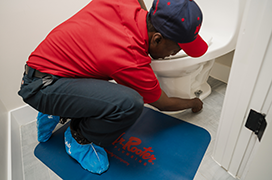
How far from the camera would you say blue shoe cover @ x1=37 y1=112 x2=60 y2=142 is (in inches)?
34.3

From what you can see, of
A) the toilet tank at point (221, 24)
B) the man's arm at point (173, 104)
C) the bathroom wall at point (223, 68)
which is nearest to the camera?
the man's arm at point (173, 104)

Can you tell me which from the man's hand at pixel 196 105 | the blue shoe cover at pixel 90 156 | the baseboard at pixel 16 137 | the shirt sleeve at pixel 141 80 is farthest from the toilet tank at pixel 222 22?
the baseboard at pixel 16 137

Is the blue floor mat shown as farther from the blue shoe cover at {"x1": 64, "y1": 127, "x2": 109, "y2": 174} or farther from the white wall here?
the white wall

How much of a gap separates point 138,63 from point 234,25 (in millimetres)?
615

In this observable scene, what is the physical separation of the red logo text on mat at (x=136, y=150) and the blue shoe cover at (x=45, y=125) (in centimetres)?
33

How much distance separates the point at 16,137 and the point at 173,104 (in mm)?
789

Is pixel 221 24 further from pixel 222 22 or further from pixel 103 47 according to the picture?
pixel 103 47

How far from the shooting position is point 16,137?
2.99ft

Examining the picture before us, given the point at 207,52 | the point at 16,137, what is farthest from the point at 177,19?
the point at 16,137

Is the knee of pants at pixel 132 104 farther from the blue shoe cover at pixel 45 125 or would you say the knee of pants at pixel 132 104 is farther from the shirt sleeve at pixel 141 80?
the blue shoe cover at pixel 45 125

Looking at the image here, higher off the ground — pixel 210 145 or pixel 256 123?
pixel 256 123

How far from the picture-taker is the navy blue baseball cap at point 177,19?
545 millimetres

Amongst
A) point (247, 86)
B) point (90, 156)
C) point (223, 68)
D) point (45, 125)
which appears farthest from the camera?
point (223, 68)

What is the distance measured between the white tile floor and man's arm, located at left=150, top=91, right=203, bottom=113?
7cm
